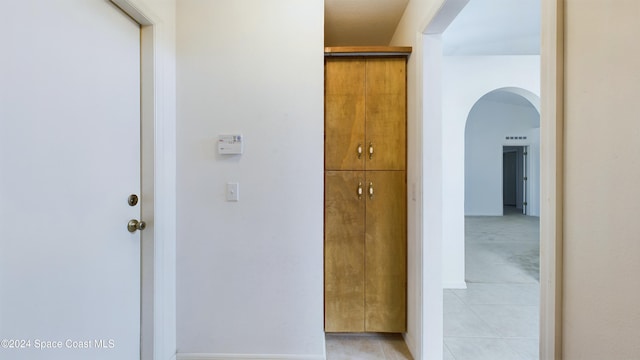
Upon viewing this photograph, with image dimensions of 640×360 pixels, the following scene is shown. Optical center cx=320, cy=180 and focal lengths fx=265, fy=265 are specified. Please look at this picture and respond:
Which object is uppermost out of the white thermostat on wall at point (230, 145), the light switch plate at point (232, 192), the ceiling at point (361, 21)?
the ceiling at point (361, 21)

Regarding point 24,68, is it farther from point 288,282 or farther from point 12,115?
point 288,282

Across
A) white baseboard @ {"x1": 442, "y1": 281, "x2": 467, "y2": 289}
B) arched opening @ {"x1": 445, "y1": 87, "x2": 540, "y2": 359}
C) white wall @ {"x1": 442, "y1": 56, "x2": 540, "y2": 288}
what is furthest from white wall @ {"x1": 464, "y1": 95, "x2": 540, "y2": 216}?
white baseboard @ {"x1": 442, "y1": 281, "x2": 467, "y2": 289}

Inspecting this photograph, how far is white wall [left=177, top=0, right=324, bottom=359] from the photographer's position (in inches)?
67.6

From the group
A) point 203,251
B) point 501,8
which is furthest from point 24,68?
point 501,8

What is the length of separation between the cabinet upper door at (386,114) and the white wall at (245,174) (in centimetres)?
48

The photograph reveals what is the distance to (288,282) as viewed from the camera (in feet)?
5.70

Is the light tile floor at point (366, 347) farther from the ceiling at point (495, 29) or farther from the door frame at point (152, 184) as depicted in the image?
the ceiling at point (495, 29)

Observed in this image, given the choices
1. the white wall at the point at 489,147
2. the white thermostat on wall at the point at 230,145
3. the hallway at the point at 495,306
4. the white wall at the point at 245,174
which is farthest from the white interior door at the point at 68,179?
the white wall at the point at 489,147

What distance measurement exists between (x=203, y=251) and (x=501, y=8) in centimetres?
308

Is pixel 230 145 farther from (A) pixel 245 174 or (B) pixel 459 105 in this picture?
(B) pixel 459 105

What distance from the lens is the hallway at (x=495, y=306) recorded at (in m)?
1.99

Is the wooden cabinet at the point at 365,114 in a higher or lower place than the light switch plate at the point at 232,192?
higher

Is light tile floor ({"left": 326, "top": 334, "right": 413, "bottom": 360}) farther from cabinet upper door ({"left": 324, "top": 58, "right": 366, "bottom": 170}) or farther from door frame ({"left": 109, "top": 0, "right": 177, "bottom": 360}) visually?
cabinet upper door ({"left": 324, "top": 58, "right": 366, "bottom": 170})

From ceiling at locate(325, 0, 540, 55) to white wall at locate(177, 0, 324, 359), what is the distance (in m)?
0.61
